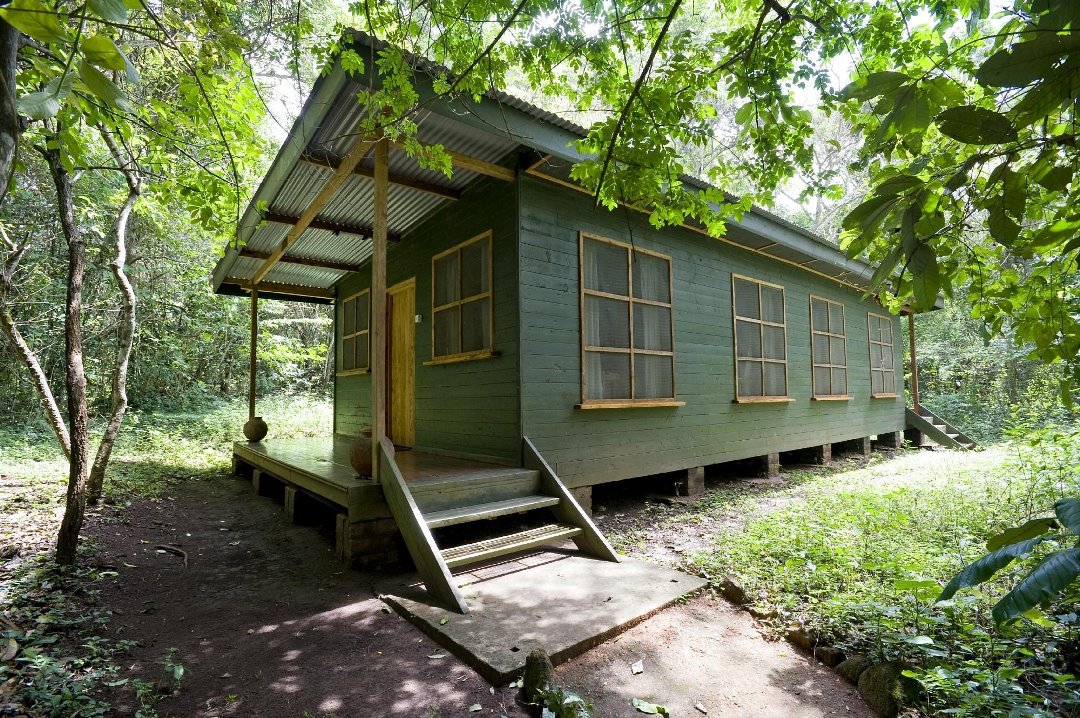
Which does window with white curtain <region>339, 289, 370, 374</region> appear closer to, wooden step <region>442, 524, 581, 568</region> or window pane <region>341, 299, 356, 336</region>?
window pane <region>341, 299, 356, 336</region>

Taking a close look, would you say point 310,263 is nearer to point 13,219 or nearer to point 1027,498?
point 13,219

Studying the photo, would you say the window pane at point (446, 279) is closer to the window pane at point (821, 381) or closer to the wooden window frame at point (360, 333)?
the wooden window frame at point (360, 333)

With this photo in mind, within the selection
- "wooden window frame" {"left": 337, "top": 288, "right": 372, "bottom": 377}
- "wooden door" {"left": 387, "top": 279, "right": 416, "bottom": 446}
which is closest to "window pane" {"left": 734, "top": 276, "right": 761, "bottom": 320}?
"wooden door" {"left": 387, "top": 279, "right": 416, "bottom": 446}

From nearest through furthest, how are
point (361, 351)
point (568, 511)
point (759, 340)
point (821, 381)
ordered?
point (568, 511), point (759, 340), point (361, 351), point (821, 381)

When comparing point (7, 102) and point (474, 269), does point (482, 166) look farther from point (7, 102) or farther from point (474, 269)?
point (7, 102)

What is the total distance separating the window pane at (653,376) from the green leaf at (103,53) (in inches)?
202

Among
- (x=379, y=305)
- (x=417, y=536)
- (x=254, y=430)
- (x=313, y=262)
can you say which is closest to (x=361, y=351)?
(x=313, y=262)

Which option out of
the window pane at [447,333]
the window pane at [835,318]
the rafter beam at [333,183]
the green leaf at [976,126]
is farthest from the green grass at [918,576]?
the rafter beam at [333,183]

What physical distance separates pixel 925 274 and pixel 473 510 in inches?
131

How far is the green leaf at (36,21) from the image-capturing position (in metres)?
0.67

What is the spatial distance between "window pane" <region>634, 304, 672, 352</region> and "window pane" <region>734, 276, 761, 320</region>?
1561mm

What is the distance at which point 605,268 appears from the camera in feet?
18.1

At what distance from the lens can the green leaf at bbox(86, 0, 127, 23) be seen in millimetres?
715

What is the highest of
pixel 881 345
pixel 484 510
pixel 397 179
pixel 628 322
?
pixel 397 179
